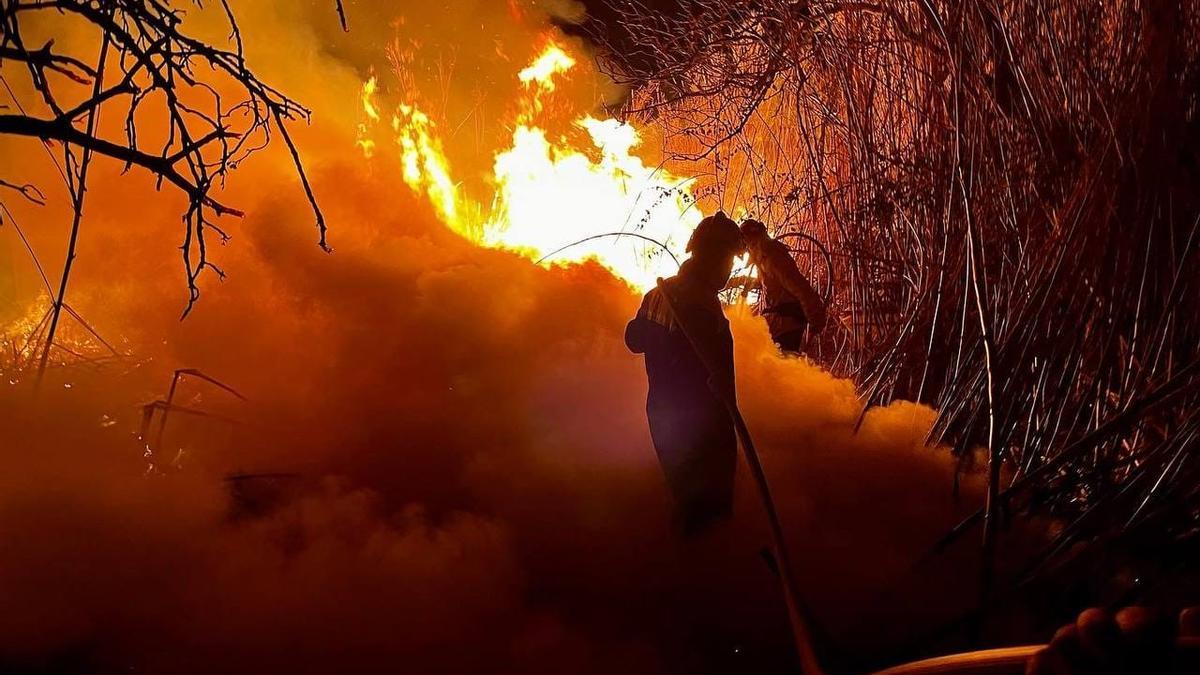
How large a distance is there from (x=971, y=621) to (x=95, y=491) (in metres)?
3.71

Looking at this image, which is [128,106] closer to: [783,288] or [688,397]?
[783,288]

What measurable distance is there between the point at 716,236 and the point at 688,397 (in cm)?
66

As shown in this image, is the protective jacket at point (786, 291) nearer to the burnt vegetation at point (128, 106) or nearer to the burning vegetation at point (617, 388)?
the burning vegetation at point (617, 388)

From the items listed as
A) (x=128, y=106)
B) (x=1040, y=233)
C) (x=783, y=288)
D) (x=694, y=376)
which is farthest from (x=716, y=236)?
(x=128, y=106)

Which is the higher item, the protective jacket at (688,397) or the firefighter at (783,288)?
the firefighter at (783,288)

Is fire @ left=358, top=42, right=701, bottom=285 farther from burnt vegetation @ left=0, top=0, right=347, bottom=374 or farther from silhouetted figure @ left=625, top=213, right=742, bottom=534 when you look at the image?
silhouetted figure @ left=625, top=213, right=742, bottom=534

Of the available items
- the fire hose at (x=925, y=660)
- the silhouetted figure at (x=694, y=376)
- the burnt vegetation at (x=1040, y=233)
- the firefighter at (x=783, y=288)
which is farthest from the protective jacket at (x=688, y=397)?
the firefighter at (x=783, y=288)

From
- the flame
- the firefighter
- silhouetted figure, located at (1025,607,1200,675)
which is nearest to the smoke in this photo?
the firefighter

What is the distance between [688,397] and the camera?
2.88m

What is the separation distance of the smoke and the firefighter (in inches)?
10.6

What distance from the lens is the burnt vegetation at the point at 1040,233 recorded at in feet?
7.87

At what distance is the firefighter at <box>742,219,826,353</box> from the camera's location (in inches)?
182

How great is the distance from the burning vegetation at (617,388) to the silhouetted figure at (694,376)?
0.34m

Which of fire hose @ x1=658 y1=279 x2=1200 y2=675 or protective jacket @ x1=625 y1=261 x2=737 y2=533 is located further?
protective jacket @ x1=625 y1=261 x2=737 y2=533
